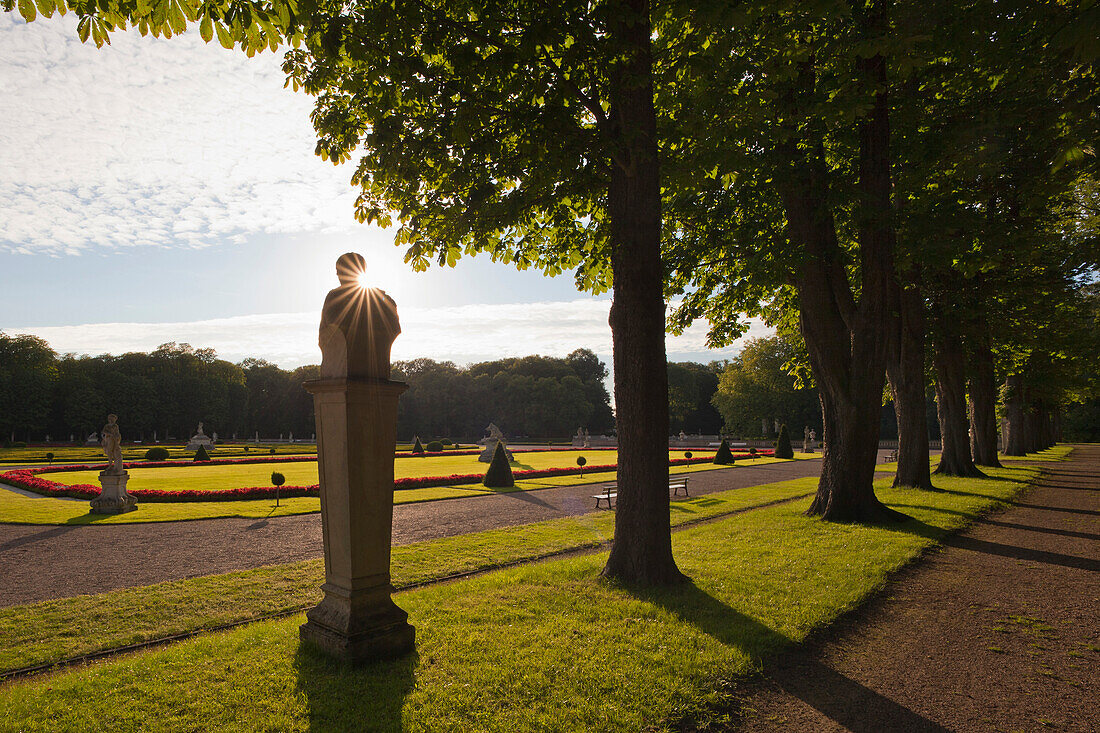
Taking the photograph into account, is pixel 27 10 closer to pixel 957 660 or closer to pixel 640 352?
pixel 640 352

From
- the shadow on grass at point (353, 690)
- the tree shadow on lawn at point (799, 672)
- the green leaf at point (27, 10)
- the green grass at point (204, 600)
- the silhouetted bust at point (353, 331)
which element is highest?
the green leaf at point (27, 10)

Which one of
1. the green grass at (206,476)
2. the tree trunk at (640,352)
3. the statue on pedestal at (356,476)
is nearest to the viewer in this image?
the statue on pedestal at (356,476)

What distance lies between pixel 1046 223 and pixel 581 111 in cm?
1423

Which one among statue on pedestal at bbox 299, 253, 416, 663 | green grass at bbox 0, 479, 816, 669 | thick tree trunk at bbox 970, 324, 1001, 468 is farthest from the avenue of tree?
thick tree trunk at bbox 970, 324, 1001, 468

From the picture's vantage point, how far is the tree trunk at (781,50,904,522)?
35.2 ft

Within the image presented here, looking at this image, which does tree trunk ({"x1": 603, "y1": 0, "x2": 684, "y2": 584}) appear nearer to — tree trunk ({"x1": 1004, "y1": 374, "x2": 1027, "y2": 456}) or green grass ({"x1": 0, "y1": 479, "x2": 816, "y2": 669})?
green grass ({"x1": 0, "y1": 479, "x2": 816, "y2": 669})

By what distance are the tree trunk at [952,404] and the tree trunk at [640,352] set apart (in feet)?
51.9

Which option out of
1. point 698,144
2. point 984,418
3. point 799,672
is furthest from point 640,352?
point 984,418

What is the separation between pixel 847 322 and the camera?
1153 cm

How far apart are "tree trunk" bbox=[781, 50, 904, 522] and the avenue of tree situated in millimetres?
43

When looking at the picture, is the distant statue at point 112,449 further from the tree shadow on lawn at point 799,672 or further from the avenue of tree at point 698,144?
the tree shadow on lawn at point 799,672

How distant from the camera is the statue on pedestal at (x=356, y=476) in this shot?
181 inches

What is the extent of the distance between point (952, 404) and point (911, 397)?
447cm

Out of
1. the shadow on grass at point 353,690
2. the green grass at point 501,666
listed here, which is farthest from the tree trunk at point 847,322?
the shadow on grass at point 353,690
